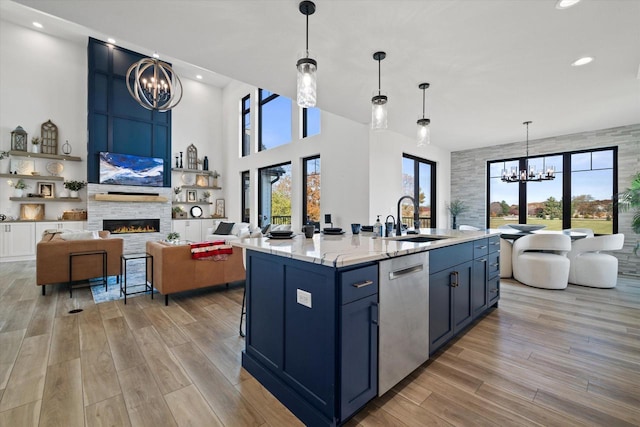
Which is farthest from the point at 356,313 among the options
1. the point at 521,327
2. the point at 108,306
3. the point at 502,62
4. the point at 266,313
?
the point at 108,306

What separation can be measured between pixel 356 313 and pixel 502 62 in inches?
118

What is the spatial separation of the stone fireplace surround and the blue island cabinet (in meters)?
7.38

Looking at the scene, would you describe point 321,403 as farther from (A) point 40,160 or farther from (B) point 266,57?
(A) point 40,160

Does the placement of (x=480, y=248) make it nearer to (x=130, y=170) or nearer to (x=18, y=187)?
(x=130, y=170)

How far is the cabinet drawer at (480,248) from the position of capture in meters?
2.80

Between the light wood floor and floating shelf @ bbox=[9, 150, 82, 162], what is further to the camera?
floating shelf @ bbox=[9, 150, 82, 162]

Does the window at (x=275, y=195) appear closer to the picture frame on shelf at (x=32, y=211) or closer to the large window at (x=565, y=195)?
the large window at (x=565, y=195)

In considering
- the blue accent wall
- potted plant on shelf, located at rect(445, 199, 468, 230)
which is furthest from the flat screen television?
potted plant on shelf, located at rect(445, 199, 468, 230)

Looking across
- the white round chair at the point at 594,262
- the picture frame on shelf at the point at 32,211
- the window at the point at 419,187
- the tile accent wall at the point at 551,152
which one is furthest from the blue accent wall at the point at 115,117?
the white round chair at the point at 594,262

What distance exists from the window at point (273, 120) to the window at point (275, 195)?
0.67 metres

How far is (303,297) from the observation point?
1597mm

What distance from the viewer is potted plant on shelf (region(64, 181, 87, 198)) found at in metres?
6.93

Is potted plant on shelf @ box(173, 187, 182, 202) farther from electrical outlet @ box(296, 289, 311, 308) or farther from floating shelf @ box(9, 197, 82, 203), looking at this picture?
electrical outlet @ box(296, 289, 311, 308)

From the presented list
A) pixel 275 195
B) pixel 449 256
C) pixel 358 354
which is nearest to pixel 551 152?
pixel 449 256
